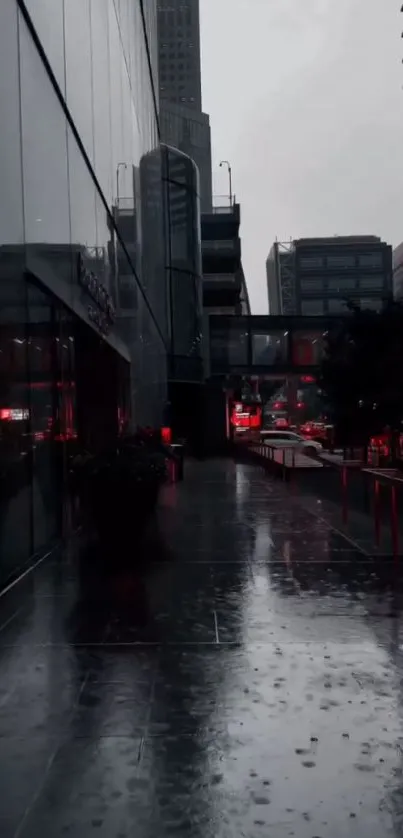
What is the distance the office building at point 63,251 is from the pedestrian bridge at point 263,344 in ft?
80.6

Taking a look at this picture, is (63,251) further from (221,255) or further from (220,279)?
(220,279)

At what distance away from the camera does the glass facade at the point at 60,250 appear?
11.1 meters

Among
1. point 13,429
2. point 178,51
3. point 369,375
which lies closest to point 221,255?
point 369,375

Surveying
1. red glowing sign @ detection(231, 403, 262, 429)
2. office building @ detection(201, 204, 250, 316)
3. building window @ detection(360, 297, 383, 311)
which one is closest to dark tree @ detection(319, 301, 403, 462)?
building window @ detection(360, 297, 383, 311)

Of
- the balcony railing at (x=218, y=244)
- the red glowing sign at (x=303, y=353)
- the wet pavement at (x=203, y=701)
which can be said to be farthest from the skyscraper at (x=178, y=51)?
the wet pavement at (x=203, y=701)

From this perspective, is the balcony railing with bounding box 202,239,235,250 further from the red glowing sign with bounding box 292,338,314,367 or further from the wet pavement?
the wet pavement

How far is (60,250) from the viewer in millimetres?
14727

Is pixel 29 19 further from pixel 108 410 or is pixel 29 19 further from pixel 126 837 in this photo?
pixel 108 410

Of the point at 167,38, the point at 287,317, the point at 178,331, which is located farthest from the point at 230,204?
the point at 167,38

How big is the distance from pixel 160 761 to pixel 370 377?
29431 millimetres

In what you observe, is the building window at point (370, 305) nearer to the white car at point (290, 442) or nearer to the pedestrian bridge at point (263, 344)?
the pedestrian bridge at point (263, 344)

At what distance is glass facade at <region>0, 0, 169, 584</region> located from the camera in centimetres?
1108

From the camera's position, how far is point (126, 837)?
448cm

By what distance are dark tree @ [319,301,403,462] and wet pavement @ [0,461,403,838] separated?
20399mm
